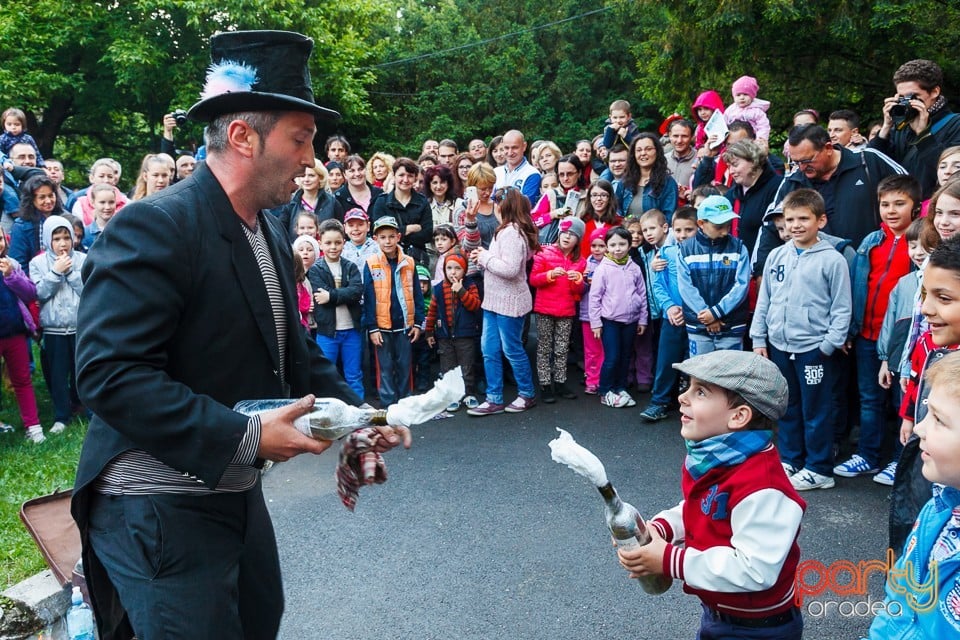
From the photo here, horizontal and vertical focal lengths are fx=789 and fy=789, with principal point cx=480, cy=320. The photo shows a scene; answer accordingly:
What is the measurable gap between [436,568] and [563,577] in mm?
671

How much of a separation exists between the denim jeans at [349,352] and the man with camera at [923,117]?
4713 millimetres

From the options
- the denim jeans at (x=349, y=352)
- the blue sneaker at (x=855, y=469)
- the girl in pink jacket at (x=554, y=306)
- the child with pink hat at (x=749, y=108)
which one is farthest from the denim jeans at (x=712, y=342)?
the child with pink hat at (x=749, y=108)

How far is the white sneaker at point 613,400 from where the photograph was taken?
689 centimetres

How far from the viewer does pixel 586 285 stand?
23.8 ft

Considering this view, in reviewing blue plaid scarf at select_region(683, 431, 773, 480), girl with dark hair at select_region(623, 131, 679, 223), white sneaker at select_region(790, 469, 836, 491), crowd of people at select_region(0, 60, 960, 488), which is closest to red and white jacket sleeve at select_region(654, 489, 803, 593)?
blue plaid scarf at select_region(683, 431, 773, 480)

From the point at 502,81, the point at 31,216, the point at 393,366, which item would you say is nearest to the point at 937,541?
the point at 393,366

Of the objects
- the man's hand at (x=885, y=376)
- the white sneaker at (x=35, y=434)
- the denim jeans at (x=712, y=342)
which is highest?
the man's hand at (x=885, y=376)

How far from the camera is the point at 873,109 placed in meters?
11.3

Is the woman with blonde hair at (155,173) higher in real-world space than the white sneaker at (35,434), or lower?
higher

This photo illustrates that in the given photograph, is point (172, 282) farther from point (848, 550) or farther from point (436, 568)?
point (848, 550)

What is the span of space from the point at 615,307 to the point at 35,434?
4833mm

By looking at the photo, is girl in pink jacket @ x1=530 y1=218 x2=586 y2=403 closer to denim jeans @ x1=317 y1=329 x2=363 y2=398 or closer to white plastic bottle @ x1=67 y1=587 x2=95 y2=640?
denim jeans @ x1=317 y1=329 x2=363 y2=398

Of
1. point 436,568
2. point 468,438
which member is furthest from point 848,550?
point 468,438

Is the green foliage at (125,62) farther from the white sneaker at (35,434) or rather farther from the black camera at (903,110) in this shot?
the black camera at (903,110)
